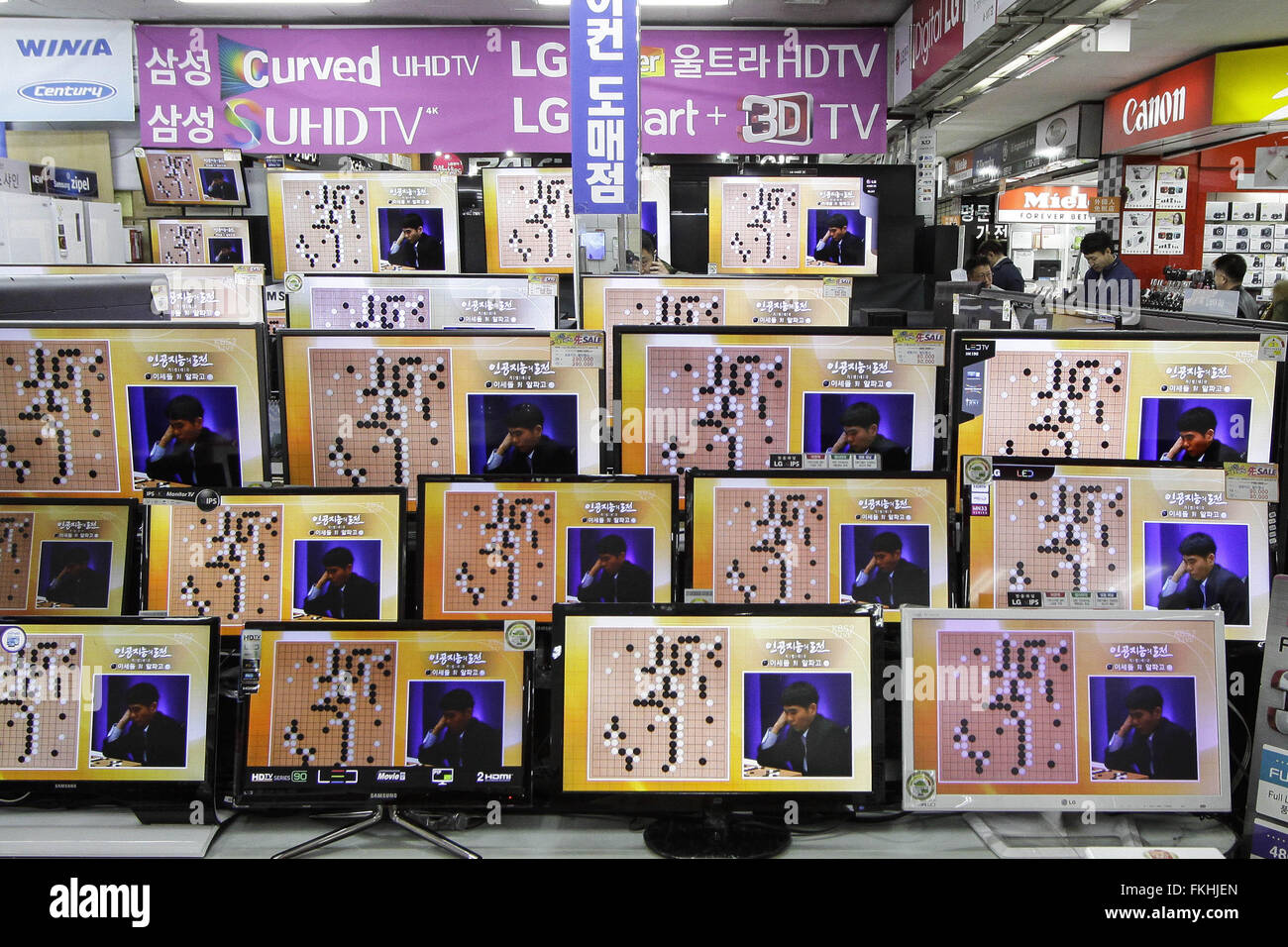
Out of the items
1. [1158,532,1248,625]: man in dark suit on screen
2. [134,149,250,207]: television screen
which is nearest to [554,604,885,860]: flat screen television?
[1158,532,1248,625]: man in dark suit on screen

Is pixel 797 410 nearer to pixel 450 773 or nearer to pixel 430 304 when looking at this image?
pixel 450 773

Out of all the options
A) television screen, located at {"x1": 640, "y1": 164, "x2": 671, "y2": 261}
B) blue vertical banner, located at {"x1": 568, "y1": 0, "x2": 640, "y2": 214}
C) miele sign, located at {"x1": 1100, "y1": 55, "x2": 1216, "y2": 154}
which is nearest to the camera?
blue vertical banner, located at {"x1": 568, "y1": 0, "x2": 640, "y2": 214}

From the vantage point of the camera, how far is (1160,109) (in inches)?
352

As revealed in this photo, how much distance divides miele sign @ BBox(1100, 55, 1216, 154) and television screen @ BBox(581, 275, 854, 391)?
20.9ft

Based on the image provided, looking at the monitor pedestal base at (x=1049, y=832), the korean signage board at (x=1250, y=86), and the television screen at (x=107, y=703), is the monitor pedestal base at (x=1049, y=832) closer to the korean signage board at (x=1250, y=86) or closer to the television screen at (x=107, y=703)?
the television screen at (x=107, y=703)

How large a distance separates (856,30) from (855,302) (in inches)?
81.2

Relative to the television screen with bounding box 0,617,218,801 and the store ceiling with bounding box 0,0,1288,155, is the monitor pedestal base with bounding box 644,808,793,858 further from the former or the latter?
the store ceiling with bounding box 0,0,1288,155

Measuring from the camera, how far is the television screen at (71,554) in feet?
7.08

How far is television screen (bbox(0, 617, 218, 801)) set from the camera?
6.07 ft

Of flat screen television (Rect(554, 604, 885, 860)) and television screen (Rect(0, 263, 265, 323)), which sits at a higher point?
television screen (Rect(0, 263, 265, 323))

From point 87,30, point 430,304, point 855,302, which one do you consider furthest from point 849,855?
point 87,30

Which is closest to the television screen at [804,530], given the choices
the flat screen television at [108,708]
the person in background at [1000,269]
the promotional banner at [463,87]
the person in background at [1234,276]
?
the flat screen television at [108,708]

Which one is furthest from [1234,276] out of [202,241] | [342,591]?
[202,241]

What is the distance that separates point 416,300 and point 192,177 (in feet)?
15.4
